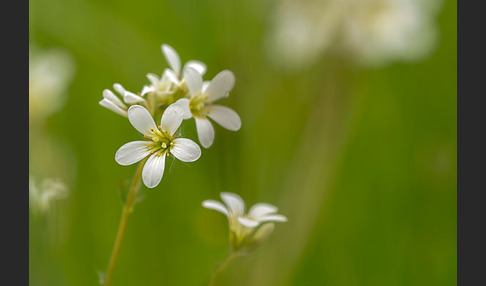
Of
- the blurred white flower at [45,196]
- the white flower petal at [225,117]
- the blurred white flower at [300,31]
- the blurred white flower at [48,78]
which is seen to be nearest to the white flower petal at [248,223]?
the white flower petal at [225,117]

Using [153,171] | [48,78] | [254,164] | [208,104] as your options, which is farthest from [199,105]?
[48,78]

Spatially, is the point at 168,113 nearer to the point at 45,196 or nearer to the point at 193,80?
the point at 193,80

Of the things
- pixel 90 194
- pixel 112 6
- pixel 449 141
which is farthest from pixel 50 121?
pixel 449 141

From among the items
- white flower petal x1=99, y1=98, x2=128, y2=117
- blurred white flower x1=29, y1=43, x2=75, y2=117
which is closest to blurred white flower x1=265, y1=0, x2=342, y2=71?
blurred white flower x1=29, y1=43, x2=75, y2=117

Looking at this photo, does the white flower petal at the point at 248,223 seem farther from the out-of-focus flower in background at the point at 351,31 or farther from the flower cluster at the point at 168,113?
the out-of-focus flower in background at the point at 351,31

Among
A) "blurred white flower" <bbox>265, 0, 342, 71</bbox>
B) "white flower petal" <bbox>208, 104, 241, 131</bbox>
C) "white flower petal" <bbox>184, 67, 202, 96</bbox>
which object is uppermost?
"blurred white flower" <bbox>265, 0, 342, 71</bbox>

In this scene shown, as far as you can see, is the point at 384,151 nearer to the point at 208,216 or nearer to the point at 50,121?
the point at 208,216

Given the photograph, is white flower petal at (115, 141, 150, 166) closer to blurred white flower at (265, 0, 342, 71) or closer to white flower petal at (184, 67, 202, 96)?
white flower petal at (184, 67, 202, 96)
